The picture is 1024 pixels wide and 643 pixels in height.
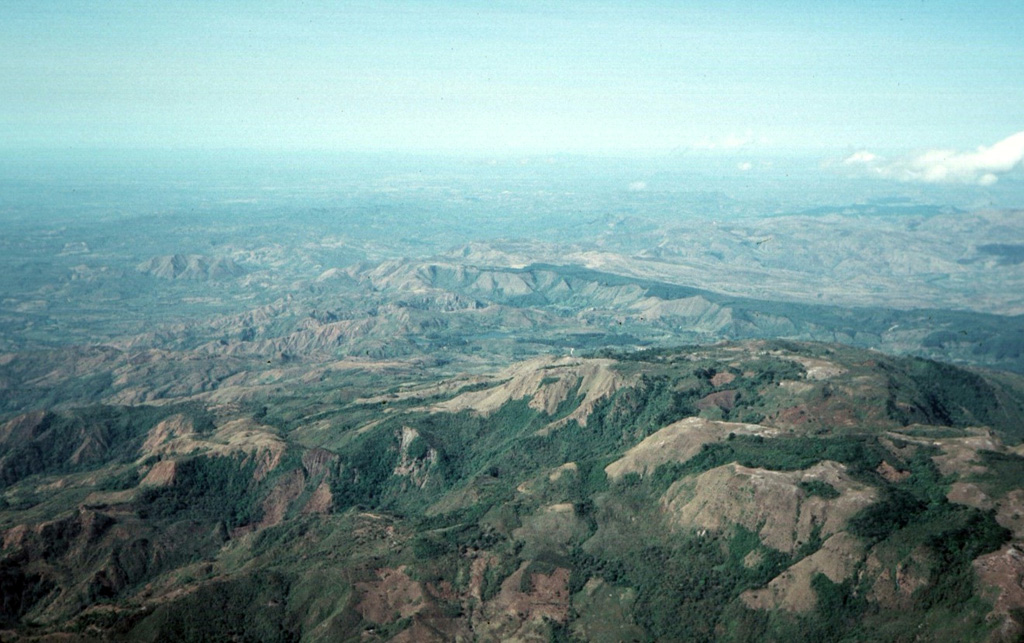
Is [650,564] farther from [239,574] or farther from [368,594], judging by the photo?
[239,574]

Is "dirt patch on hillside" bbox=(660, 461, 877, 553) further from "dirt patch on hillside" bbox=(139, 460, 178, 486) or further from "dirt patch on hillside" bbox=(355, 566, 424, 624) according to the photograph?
"dirt patch on hillside" bbox=(139, 460, 178, 486)

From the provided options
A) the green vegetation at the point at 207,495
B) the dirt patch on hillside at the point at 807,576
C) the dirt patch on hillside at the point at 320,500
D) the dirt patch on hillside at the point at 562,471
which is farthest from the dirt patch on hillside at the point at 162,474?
the dirt patch on hillside at the point at 807,576

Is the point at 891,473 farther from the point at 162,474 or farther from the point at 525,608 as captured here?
the point at 162,474

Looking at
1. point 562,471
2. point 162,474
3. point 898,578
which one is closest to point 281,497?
point 162,474

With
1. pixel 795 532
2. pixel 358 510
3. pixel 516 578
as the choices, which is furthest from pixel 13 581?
pixel 795 532

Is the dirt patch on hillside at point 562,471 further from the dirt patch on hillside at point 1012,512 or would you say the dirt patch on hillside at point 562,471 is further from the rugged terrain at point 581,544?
the dirt patch on hillside at point 1012,512
